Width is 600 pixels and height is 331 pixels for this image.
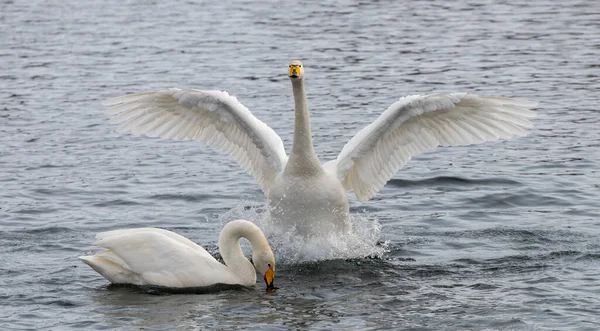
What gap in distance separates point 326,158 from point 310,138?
4.72 m

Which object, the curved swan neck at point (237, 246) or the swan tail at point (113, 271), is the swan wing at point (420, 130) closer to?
the curved swan neck at point (237, 246)

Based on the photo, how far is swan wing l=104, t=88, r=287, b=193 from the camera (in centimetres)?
1369

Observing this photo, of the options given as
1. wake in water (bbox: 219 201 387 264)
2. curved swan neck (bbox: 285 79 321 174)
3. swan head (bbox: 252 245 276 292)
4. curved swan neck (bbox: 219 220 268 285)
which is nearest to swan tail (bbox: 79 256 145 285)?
curved swan neck (bbox: 219 220 268 285)

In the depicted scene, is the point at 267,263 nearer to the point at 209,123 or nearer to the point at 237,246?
the point at 237,246

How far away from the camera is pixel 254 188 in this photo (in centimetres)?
1666

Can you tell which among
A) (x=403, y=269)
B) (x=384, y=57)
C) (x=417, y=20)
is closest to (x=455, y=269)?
(x=403, y=269)

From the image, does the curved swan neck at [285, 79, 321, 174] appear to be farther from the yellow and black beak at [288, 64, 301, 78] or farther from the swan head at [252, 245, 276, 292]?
the swan head at [252, 245, 276, 292]

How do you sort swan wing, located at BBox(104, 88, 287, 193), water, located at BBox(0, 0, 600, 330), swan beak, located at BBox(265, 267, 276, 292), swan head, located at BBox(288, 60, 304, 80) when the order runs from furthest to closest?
swan wing, located at BBox(104, 88, 287, 193), swan head, located at BBox(288, 60, 304, 80), swan beak, located at BBox(265, 267, 276, 292), water, located at BBox(0, 0, 600, 330)

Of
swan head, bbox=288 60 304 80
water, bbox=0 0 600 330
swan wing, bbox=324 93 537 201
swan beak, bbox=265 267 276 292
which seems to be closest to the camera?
water, bbox=0 0 600 330

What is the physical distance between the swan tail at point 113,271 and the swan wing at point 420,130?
8.91 ft

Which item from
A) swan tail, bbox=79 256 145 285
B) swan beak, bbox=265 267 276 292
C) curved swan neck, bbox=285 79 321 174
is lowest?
swan beak, bbox=265 267 276 292

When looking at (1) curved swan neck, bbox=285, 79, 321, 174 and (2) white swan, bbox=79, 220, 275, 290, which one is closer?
(2) white swan, bbox=79, 220, 275, 290

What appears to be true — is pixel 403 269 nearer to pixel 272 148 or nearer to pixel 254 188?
pixel 272 148

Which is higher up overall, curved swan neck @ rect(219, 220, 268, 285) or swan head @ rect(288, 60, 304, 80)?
swan head @ rect(288, 60, 304, 80)
